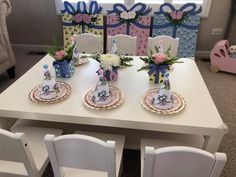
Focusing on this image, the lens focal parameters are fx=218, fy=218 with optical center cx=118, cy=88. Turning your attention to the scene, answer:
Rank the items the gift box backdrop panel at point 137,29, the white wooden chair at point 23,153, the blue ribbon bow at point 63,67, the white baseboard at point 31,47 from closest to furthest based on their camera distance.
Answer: the white wooden chair at point 23,153 < the blue ribbon bow at point 63,67 < the gift box backdrop panel at point 137,29 < the white baseboard at point 31,47

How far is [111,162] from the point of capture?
840 millimetres

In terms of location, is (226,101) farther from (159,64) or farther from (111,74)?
(111,74)

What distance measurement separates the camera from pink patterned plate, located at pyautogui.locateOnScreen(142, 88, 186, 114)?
1098mm

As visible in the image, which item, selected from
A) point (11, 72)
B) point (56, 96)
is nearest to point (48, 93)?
point (56, 96)

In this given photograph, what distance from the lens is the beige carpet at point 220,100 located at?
4.84 feet

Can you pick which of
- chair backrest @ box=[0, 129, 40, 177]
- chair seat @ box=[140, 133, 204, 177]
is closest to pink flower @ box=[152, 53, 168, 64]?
chair seat @ box=[140, 133, 204, 177]

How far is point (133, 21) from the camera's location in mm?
2742

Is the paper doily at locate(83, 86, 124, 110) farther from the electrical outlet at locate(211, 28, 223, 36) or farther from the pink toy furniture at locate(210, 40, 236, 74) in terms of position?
the electrical outlet at locate(211, 28, 223, 36)

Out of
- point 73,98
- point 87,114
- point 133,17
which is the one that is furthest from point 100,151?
point 133,17

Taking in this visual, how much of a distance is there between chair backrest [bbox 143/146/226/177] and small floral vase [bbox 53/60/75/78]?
2.74 ft

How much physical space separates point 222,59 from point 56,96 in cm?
211

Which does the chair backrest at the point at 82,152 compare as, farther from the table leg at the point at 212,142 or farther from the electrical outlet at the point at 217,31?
the electrical outlet at the point at 217,31

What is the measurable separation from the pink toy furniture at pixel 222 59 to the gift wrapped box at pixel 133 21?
842mm

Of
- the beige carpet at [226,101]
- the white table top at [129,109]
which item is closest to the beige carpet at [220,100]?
the beige carpet at [226,101]
